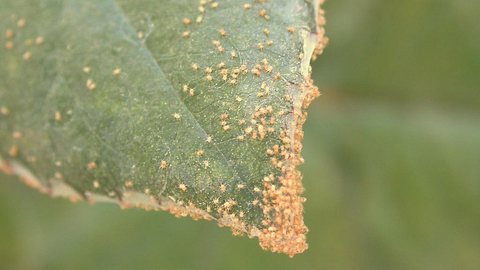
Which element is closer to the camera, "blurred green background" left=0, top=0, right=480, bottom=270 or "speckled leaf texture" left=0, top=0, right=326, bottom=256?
"speckled leaf texture" left=0, top=0, right=326, bottom=256

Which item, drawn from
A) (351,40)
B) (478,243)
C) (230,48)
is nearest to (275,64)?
(230,48)

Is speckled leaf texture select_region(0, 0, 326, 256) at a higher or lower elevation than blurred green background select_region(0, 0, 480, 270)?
higher

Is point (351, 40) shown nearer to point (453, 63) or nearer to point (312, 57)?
point (453, 63)

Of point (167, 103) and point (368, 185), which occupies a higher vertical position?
point (167, 103)

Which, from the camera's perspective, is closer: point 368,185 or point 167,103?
point 167,103
